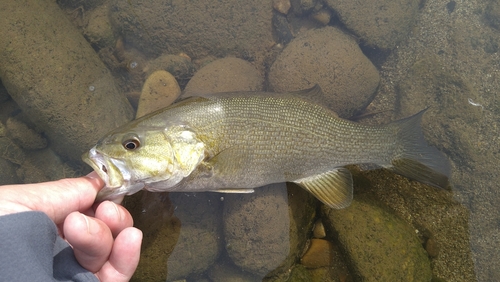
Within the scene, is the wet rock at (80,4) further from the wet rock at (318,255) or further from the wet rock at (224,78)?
the wet rock at (318,255)

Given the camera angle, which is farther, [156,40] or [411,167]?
[156,40]

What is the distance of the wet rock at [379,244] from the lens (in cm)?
337

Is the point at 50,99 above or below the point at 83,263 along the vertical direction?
above

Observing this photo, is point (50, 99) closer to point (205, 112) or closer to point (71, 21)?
point (71, 21)

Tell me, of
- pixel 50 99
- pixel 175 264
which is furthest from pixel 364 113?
pixel 50 99

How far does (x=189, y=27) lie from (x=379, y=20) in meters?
3.01

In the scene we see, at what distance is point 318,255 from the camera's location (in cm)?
A: 376

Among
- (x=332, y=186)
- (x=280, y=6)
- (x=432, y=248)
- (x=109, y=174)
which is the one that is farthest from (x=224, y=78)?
(x=432, y=248)

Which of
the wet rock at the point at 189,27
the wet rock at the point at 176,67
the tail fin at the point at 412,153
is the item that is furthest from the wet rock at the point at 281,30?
the tail fin at the point at 412,153

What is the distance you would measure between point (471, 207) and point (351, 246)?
182 centimetres

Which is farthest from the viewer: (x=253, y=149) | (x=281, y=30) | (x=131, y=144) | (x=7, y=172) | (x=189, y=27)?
(x=281, y=30)

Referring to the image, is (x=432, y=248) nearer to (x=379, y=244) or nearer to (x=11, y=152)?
(x=379, y=244)

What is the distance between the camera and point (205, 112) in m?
3.23

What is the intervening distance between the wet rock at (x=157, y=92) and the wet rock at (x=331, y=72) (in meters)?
1.42
